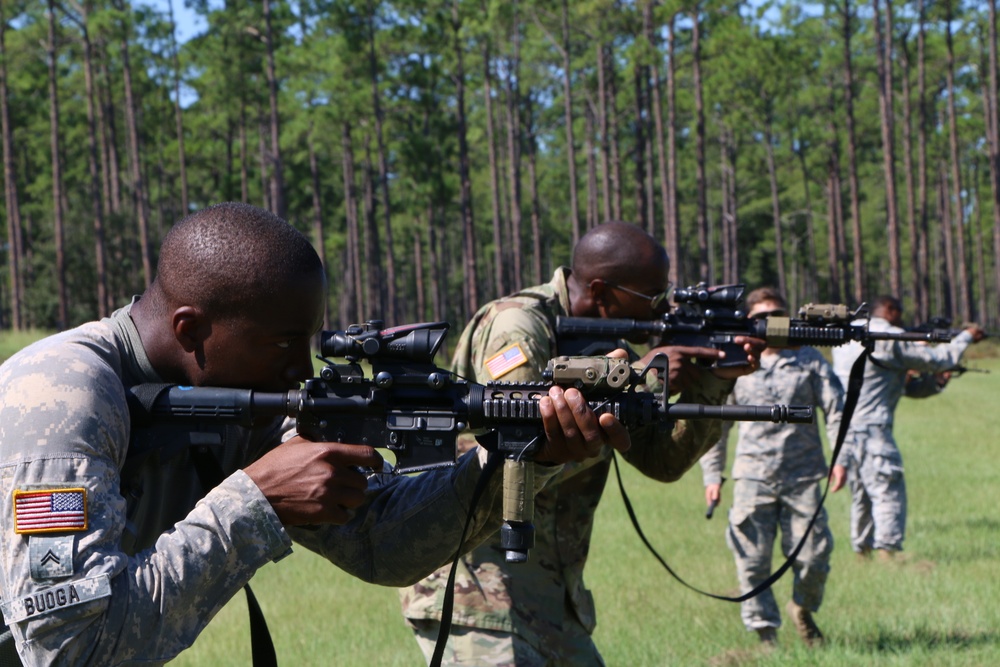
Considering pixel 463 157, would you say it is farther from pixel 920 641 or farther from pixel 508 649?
pixel 508 649

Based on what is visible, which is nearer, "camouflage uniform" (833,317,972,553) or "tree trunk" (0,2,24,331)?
"camouflage uniform" (833,317,972,553)

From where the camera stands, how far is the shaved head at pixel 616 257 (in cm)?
568

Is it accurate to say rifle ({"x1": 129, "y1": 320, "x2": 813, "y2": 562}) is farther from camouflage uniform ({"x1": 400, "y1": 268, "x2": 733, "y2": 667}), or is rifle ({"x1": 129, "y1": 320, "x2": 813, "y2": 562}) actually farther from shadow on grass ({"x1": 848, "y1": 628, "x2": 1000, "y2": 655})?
shadow on grass ({"x1": 848, "y1": 628, "x2": 1000, "y2": 655})

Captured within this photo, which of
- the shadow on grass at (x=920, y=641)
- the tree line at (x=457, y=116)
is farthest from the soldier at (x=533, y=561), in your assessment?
the tree line at (x=457, y=116)

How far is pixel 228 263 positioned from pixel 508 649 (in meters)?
2.10

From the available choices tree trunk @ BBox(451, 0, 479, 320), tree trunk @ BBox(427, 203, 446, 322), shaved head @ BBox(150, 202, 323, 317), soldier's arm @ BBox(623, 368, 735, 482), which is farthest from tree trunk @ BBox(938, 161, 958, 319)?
shaved head @ BBox(150, 202, 323, 317)

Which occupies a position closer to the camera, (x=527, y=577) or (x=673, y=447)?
(x=527, y=577)

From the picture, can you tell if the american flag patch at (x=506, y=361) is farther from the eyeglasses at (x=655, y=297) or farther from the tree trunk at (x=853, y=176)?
the tree trunk at (x=853, y=176)

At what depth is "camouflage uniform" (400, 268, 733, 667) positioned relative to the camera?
4.40m

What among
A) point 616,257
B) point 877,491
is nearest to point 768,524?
point 877,491

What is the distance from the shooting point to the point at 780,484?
28.5ft

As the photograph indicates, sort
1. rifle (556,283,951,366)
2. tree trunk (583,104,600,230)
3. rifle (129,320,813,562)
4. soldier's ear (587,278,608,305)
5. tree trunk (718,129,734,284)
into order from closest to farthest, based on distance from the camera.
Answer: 1. rifle (129,320,813,562)
2. rifle (556,283,951,366)
3. soldier's ear (587,278,608,305)
4. tree trunk (583,104,600,230)
5. tree trunk (718,129,734,284)

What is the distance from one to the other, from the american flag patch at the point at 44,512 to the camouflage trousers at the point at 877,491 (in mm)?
9488

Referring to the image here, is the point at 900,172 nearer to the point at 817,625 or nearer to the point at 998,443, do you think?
the point at 998,443
